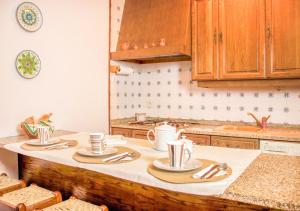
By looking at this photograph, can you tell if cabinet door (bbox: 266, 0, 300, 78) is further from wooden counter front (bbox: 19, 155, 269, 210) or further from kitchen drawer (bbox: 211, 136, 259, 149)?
wooden counter front (bbox: 19, 155, 269, 210)

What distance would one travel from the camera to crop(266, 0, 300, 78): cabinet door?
252 cm

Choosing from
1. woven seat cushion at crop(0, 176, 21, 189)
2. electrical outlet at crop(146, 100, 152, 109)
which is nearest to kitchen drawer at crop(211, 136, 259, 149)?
electrical outlet at crop(146, 100, 152, 109)

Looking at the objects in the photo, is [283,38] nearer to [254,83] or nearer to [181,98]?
[254,83]

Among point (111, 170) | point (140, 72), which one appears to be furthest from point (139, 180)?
point (140, 72)

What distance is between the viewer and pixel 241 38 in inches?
109

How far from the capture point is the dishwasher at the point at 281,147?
233 centimetres

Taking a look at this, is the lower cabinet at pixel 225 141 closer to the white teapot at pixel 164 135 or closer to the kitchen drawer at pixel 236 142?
the kitchen drawer at pixel 236 142

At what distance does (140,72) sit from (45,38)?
1.49m

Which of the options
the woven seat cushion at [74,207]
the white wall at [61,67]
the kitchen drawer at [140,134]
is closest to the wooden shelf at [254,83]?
the kitchen drawer at [140,134]

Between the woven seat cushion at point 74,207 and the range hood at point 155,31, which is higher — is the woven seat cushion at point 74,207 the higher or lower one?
the lower one

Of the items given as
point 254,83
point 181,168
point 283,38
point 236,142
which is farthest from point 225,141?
point 181,168

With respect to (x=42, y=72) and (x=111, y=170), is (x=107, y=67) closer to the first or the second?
(x=42, y=72)

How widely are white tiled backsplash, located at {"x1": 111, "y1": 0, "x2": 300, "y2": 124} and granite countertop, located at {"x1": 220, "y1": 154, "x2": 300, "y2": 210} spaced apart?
167cm

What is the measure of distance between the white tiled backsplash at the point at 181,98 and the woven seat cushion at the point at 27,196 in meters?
1.94
